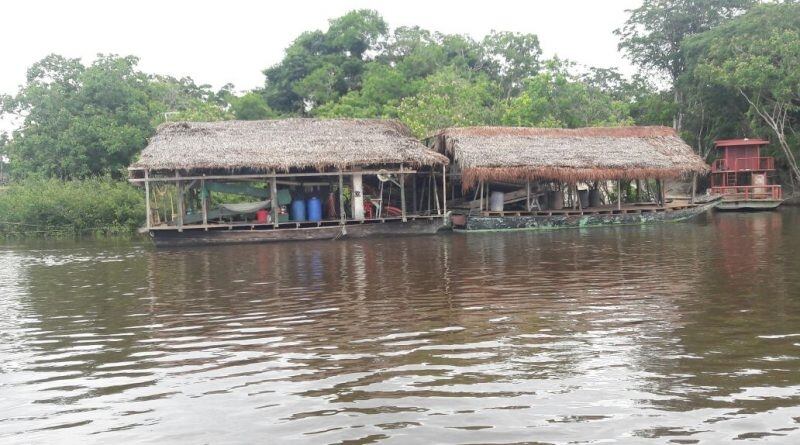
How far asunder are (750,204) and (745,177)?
2790mm

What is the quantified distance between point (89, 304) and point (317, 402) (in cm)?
628

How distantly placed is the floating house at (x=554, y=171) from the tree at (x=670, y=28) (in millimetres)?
13612

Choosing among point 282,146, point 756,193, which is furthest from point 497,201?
point 756,193

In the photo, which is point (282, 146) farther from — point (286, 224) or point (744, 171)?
point (744, 171)

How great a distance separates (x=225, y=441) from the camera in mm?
4312

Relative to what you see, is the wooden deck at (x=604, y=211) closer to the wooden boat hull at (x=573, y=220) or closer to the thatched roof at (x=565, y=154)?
the wooden boat hull at (x=573, y=220)

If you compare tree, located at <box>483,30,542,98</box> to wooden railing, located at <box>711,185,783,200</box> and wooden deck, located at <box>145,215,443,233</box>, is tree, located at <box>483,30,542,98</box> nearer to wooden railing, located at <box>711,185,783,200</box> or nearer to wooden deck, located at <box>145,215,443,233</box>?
wooden railing, located at <box>711,185,783,200</box>

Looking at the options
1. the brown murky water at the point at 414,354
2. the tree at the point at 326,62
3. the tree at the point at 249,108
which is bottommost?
the brown murky water at the point at 414,354

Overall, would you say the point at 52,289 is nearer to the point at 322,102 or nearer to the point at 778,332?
the point at 778,332

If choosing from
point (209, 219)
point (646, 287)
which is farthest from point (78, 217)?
point (646, 287)

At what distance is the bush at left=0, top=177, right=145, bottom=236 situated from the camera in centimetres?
2703

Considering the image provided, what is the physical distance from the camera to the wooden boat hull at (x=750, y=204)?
29.4 m

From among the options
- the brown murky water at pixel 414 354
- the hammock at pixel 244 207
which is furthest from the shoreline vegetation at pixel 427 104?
the brown murky water at pixel 414 354

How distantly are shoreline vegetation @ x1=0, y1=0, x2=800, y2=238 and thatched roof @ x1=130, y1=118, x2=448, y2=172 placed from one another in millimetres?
5746
